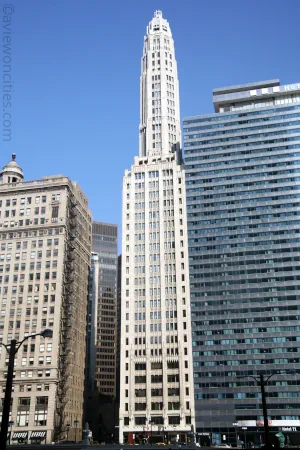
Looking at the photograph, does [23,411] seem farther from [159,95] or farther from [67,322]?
[159,95]

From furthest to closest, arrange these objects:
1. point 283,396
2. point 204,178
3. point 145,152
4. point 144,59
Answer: point 144,59 < point 145,152 < point 204,178 < point 283,396

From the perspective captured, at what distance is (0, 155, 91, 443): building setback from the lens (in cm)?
12788

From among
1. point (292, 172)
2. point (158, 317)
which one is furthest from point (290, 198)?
point (158, 317)

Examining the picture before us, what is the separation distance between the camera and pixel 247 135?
505ft

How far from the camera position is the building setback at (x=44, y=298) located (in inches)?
5034

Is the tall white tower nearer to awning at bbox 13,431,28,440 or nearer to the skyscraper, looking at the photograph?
the skyscraper

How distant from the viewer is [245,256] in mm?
140500

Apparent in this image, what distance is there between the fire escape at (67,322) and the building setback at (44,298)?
0.80 feet

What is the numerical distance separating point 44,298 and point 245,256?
56654mm

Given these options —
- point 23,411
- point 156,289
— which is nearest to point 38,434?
point 23,411

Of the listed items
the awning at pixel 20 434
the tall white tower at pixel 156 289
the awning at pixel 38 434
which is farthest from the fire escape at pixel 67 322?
the tall white tower at pixel 156 289

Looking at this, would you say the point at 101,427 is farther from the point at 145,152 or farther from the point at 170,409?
the point at 145,152

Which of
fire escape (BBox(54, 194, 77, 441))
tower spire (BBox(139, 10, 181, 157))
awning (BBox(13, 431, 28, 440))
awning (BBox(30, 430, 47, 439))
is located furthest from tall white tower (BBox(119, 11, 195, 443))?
awning (BBox(13, 431, 28, 440))

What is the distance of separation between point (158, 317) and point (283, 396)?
126 ft
